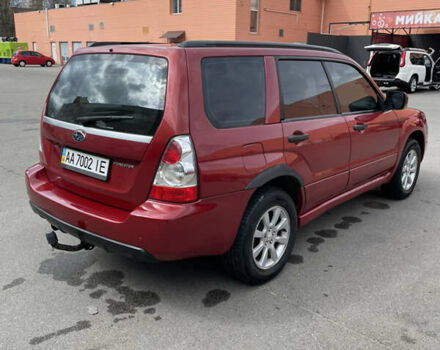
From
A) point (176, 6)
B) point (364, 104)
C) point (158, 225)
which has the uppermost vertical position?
point (176, 6)

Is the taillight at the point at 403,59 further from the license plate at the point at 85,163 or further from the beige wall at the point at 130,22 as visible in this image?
the license plate at the point at 85,163

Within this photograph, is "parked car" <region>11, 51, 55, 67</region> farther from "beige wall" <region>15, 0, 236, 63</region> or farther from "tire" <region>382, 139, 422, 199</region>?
"tire" <region>382, 139, 422, 199</region>

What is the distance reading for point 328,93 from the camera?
3811mm

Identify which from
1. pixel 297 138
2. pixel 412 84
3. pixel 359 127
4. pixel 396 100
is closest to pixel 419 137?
pixel 396 100

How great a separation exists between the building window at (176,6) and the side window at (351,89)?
3066 cm

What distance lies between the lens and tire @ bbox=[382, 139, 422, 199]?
16.5 feet

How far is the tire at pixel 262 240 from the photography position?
9.91 ft

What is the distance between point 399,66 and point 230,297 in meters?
18.5

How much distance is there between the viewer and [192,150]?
2.63 m

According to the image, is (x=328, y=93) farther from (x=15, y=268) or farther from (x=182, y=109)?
(x=15, y=268)

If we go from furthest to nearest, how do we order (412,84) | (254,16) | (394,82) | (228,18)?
(254,16), (228,18), (412,84), (394,82)

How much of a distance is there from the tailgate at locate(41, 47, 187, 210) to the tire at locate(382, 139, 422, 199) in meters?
3.33

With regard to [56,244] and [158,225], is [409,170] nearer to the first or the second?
[158,225]

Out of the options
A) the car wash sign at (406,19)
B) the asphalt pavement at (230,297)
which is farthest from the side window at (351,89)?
the car wash sign at (406,19)
